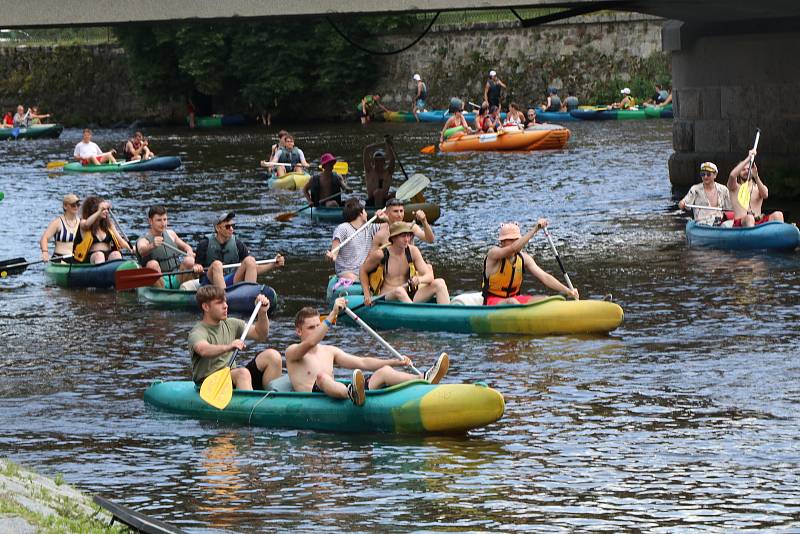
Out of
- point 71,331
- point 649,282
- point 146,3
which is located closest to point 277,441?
point 71,331

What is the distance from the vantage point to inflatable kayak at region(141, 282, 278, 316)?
55.8 ft

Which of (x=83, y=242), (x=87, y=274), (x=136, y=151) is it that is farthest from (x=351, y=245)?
(x=136, y=151)

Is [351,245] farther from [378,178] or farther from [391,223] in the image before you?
[378,178]

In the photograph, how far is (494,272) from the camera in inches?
624

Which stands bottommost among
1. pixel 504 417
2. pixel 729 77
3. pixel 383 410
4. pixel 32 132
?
pixel 504 417

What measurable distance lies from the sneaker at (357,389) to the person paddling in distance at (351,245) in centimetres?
610

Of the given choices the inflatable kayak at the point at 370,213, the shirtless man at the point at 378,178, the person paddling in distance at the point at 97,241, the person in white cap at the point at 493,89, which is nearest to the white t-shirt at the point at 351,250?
the person paddling in distance at the point at 97,241

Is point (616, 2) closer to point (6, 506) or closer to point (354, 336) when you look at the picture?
point (354, 336)

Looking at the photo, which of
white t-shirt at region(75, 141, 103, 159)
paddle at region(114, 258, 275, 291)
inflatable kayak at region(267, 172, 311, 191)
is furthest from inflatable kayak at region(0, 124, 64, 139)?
paddle at region(114, 258, 275, 291)

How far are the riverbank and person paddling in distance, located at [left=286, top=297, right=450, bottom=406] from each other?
3.07m

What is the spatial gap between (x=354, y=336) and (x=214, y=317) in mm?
3828

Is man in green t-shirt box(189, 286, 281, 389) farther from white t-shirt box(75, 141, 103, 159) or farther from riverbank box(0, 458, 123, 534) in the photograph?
white t-shirt box(75, 141, 103, 159)

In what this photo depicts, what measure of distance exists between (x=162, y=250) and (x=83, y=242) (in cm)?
189

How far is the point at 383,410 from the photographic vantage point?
38.3 ft
